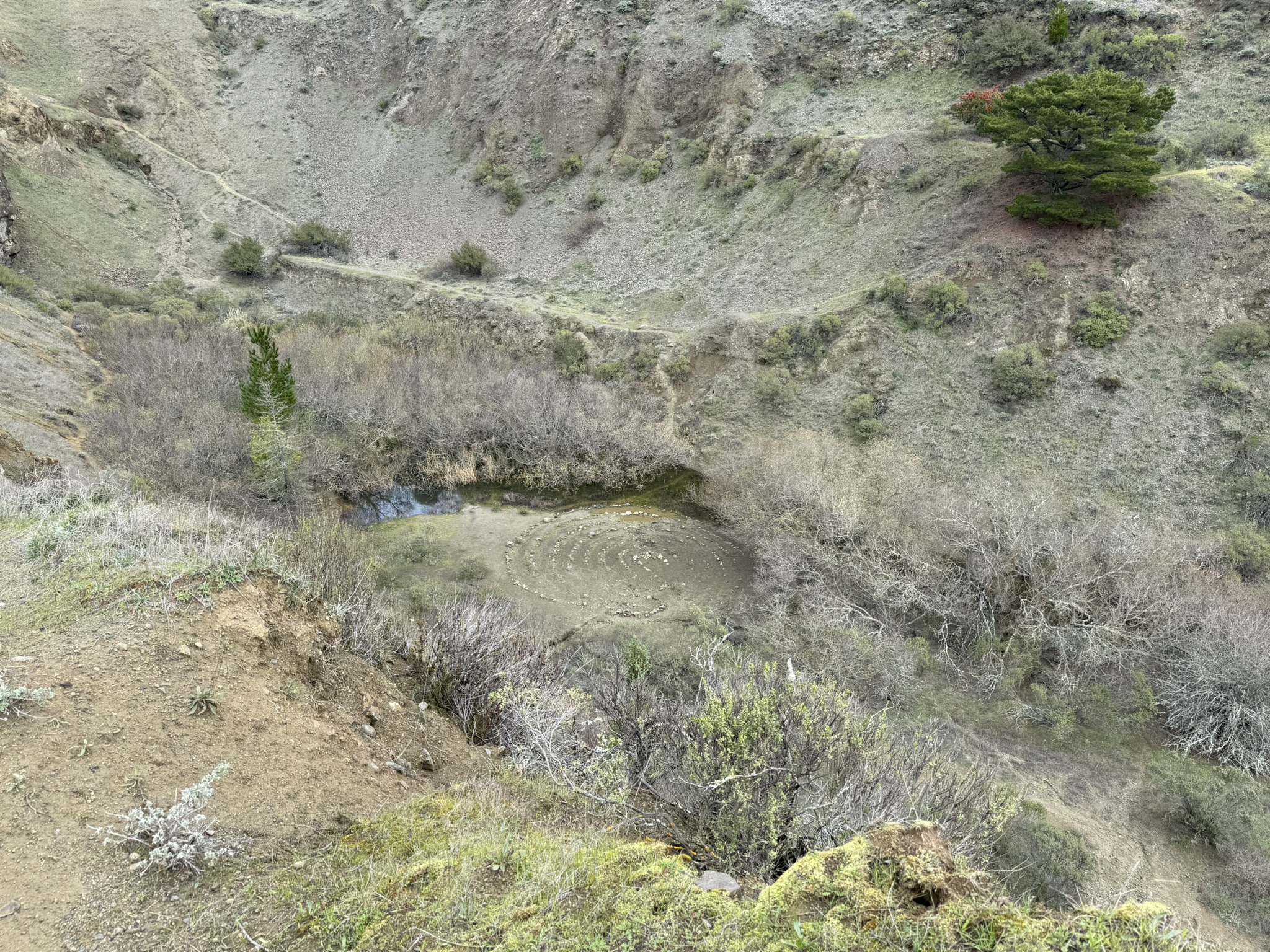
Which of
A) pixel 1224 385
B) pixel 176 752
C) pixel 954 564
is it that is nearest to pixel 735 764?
pixel 176 752

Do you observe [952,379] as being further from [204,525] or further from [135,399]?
[135,399]

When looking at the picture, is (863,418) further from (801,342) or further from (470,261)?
(470,261)

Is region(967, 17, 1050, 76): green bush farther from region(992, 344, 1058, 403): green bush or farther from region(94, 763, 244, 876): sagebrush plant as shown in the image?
region(94, 763, 244, 876): sagebrush plant

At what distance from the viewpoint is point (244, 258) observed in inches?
1518

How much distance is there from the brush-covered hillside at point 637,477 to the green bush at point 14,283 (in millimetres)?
325

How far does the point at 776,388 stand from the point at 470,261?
2108 cm

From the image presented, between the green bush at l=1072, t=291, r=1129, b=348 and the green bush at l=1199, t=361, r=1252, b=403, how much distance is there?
2.87 metres

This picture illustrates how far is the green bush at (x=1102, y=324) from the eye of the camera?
74.4ft

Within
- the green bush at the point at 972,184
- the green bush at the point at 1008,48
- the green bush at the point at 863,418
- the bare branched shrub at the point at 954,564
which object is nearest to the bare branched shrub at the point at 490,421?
the green bush at the point at 863,418

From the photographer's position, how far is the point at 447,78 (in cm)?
4875

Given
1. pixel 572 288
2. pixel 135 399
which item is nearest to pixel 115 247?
pixel 135 399

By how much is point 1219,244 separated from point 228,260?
1872 inches

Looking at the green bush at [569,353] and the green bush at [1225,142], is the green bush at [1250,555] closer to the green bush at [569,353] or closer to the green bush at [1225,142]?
the green bush at [1225,142]

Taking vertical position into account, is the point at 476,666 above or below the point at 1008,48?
below
